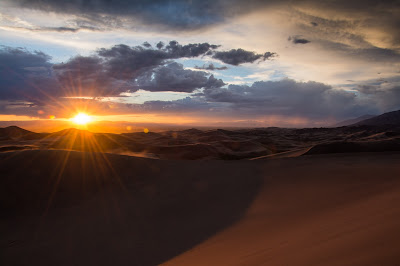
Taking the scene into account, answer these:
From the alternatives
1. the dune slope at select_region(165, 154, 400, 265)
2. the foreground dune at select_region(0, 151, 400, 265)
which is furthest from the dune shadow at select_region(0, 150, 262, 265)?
the dune slope at select_region(165, 154, 400, 265)

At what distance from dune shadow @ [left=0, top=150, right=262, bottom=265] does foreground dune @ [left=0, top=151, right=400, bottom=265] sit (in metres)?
0.02

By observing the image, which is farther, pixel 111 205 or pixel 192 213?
pixel 111 205

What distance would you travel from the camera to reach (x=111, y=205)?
5227 millimetres

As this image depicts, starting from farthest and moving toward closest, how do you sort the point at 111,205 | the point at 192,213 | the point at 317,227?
1. the point at 111,205
2. the point at 192,213
3. the point at 317,227

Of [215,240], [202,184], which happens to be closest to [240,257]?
[215,240]

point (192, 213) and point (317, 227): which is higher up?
point (317, 227)

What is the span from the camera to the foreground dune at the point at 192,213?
7.41 ft

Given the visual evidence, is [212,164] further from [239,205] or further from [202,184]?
[239,205]

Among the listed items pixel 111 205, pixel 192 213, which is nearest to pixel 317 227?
pixel 192 213

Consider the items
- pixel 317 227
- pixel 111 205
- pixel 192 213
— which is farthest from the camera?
pixel 111 205

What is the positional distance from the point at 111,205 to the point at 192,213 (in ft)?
6.64

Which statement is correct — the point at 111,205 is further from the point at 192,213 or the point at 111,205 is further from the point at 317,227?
the point at 317,227

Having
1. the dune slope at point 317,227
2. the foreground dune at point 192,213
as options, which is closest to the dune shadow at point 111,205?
the foreground dune at point 192,213

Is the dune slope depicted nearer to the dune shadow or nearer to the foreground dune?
the foreground dune
